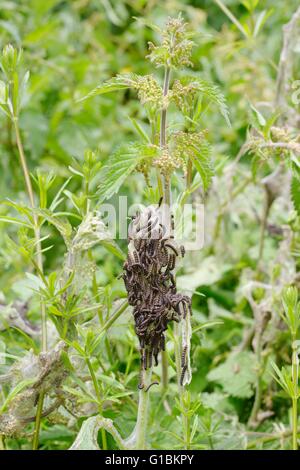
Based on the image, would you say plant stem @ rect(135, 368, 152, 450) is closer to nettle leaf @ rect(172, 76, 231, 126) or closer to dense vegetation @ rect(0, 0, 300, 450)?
dense vegetation @ rect(0, 0, 300, 450)

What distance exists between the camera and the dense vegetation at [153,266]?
780 mm

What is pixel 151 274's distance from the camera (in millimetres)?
749

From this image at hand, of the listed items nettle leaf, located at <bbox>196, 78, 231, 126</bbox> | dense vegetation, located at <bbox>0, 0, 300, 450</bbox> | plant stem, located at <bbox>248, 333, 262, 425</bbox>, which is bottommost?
plant stem, located at <bbox>248, 333, 262, 425</bbox>

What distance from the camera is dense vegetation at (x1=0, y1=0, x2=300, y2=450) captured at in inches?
30.7

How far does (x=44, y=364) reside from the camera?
0.84 meters

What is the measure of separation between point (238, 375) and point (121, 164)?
48 cm

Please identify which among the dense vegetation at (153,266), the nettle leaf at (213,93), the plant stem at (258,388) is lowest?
the plant stem at (258,388)

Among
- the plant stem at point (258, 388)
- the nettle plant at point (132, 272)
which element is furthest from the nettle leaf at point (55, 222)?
the plant stem at point (258, 388)

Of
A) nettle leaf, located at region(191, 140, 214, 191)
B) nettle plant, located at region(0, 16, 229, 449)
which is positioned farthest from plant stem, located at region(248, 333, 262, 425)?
nettle leaf, located at region(191, 140, 214, 191)

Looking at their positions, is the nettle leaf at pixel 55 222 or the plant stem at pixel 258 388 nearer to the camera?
the nettle leaf at pixel 55 222

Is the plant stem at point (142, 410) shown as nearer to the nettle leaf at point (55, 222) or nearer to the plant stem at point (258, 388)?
the nettle leaf at point (55, 222)

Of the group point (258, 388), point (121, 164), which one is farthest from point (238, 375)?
point (121, 164)

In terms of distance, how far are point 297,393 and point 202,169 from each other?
0.84 ft

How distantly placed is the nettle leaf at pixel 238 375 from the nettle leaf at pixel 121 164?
46cm
